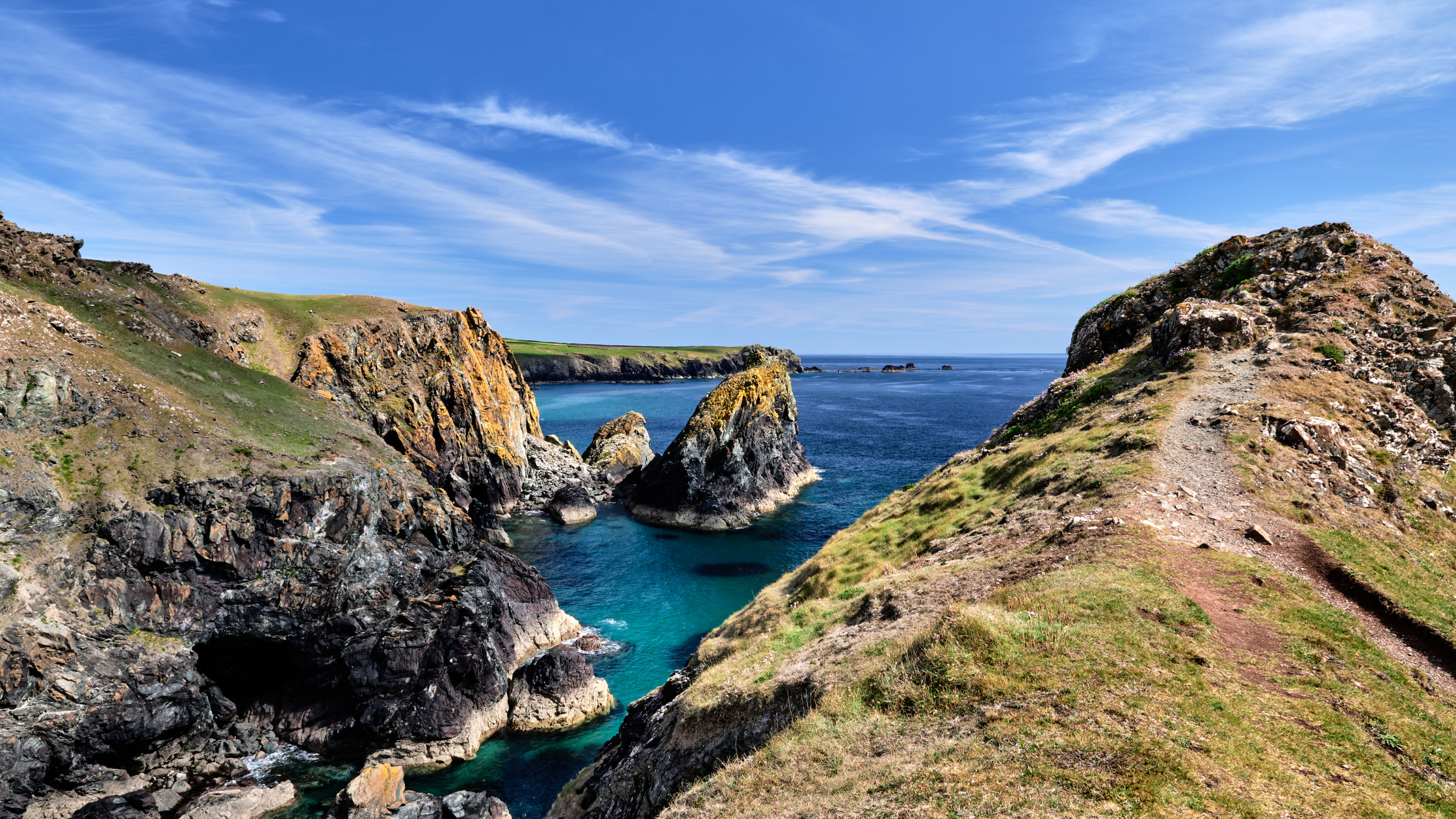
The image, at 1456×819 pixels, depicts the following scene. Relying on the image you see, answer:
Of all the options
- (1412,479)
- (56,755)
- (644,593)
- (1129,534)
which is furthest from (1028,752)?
(644,593)

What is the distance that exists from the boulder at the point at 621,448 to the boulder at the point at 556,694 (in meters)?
49.6

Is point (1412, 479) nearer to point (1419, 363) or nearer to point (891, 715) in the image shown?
point (1419, 363)

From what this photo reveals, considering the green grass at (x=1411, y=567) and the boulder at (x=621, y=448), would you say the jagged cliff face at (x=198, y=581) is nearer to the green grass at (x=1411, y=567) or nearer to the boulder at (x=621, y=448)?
the green grass at (x=1411, y=567)

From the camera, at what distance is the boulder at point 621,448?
8706cm

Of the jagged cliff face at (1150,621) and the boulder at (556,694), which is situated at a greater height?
the jagged cliff face at (1150,621)

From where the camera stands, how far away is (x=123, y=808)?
966 inches

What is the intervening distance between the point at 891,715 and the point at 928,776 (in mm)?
2346

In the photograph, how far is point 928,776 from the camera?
1065cm

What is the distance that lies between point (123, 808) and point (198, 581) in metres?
11.0

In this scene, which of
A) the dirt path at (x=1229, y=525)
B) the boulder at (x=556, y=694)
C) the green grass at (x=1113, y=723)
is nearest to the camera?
the green grass at (x=1113, y=723)

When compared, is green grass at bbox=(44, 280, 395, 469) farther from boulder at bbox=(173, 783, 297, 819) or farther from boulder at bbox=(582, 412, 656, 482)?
boulder at bbox=(582, 412, 656, 482)

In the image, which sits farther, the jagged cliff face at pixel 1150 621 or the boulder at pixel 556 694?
the boulder at pixel 556 694

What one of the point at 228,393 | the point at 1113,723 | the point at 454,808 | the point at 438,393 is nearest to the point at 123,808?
the point at 454,808

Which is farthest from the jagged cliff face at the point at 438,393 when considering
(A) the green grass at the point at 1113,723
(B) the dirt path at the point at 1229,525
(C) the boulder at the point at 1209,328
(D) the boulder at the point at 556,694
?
(C) the boulder at the point at 1209,328
